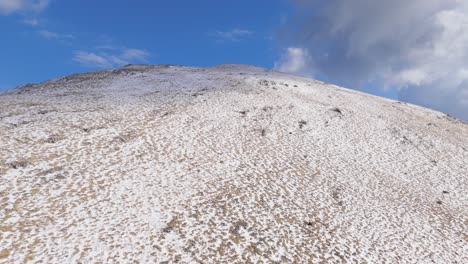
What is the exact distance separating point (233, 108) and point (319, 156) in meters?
6.52

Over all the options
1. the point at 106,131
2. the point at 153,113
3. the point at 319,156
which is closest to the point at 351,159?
the point at 319,156

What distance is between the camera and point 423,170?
14984 mm

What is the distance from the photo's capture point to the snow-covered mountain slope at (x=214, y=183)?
7.06 meters

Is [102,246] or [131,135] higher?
[131,135]

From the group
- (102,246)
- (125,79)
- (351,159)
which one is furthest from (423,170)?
(125,79)

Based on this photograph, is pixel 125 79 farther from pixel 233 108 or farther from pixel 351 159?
pixel 351 159

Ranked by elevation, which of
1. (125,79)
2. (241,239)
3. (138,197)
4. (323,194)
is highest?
(125,79)

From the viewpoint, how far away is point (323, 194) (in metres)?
10.8

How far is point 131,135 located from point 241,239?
737cm

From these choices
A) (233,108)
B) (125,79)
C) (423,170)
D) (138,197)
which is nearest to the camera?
(138,197)

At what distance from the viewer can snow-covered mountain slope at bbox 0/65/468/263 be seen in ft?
23.2

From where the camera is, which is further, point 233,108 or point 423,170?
point 233,108

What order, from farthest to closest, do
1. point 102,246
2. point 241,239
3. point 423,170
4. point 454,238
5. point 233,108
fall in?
point 233,108 < point 423,170 < point 454,238 < point 241,239 < point 102,246

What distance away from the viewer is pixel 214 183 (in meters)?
9.90
